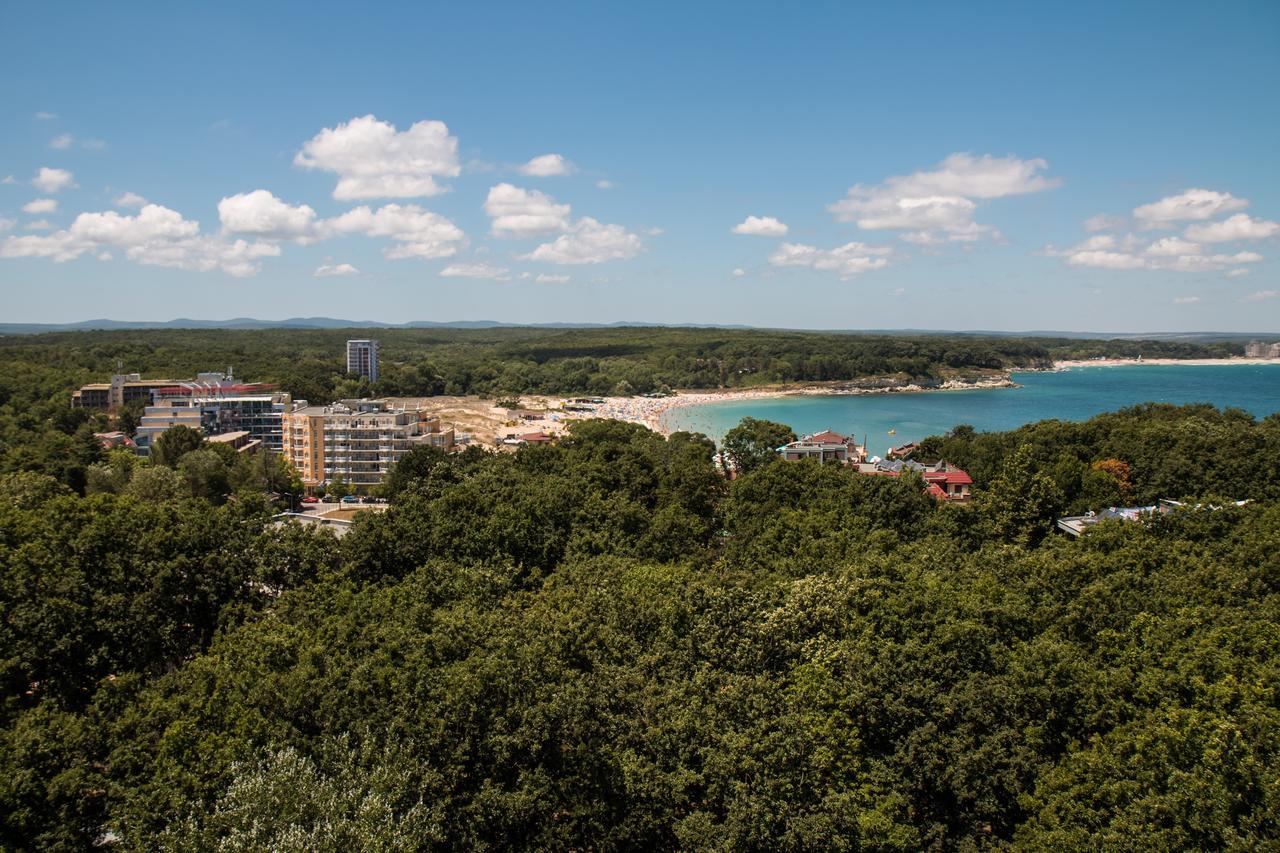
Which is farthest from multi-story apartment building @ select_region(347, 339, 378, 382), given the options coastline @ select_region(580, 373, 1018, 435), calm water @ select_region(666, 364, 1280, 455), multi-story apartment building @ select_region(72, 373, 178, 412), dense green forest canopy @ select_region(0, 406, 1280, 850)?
dense green forest canopy @ select_region(0, 406, 1280, 850)

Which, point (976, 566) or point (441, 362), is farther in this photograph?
point (441, 362)

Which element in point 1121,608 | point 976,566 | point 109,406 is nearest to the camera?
point 1121,608

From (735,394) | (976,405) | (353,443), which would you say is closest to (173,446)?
(353,443)

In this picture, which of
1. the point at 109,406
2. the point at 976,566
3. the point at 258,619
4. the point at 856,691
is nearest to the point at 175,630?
the point at 258,619

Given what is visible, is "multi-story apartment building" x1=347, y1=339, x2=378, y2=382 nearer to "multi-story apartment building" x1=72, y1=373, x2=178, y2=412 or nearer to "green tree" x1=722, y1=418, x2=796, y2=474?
"multi-story apartment building" x1=72, y1=373, x2=178, y2=412

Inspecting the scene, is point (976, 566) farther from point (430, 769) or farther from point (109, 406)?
point (109, 406)

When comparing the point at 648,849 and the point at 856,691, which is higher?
the point at 856,691
